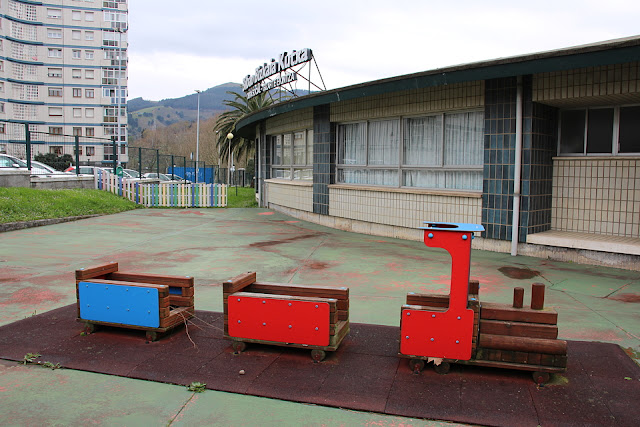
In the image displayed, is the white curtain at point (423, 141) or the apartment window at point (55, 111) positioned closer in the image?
the white curtain at point (423, 141)

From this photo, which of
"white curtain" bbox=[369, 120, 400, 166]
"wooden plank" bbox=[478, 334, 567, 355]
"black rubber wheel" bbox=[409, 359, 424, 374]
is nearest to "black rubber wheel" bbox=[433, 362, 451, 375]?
"black rubber wheel" bbox=[409, 359, 424, 374]

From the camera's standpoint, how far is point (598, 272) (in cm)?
820

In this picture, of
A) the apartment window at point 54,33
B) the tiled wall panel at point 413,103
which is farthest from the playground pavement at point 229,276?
the apartment window at point 54,33

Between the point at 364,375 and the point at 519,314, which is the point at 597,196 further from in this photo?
the point at 364,375

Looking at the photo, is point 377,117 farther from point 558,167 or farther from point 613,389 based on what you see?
point 613,389

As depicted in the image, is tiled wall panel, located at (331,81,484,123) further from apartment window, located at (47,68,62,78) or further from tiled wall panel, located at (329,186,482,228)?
apartment window, located at (47,68,62,78)

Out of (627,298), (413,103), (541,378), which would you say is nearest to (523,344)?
(541,378)

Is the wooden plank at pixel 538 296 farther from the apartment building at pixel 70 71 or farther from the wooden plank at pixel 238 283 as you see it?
the apartment building at pixel 70 71

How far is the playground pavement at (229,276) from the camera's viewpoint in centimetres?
371

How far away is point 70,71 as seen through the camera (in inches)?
2633

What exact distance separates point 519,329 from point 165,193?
18.7 metres

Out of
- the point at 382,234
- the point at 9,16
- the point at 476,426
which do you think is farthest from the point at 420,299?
the point at 9,16

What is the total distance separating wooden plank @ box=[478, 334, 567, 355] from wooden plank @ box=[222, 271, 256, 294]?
2.25 m

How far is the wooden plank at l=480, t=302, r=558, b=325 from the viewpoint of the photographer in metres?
4.29
